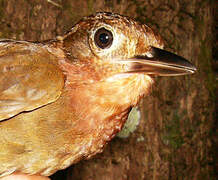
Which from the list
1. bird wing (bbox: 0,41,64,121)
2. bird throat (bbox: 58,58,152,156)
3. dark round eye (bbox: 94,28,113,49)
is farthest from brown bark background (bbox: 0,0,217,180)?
dark round eye (bbox: 94,28,113,49)

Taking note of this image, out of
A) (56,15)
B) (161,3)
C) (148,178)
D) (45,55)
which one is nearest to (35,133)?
(45,55)

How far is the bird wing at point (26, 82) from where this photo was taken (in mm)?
1673

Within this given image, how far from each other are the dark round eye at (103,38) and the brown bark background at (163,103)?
1.71 metres

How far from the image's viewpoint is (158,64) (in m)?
1.59

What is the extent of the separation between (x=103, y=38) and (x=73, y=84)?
1.19ft

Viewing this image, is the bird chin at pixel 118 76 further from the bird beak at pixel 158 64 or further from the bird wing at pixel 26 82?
the bird wing at pixel 26 82

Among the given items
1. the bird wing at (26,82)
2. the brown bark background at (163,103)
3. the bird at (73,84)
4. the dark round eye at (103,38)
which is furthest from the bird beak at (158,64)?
the brown bark background at (163,103)

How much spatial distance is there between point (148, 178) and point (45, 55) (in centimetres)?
229

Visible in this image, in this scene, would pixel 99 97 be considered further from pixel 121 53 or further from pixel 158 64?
pixel 158 64

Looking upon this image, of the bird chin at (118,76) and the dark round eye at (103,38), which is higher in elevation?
the dark round eye at (103,38)

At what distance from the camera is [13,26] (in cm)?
299

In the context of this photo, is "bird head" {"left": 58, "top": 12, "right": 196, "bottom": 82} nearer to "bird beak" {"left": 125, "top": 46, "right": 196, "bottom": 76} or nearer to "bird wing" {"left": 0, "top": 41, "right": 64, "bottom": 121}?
"bird beak" {"left": 125, "top": 46, "right": 196, "bottom": 76}

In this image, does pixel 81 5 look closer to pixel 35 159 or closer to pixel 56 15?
pixel 56 15

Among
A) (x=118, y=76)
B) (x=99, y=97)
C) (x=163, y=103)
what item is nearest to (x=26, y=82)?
(x=99, y=97)
